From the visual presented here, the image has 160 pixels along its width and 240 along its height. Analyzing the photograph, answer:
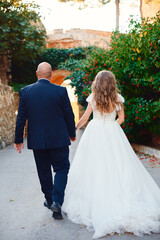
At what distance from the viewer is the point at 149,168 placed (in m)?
5.92

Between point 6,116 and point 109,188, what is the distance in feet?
23.3

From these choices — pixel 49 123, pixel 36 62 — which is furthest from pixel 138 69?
pixel 36 62

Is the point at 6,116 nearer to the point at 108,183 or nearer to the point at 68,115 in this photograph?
the point at 68,115

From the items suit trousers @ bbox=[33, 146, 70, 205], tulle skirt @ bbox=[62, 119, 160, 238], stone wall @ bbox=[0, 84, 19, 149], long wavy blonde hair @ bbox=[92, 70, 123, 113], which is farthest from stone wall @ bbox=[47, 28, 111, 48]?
suit trousers @ bbox=[33, 146, 70, 205]

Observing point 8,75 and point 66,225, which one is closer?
point 66,225

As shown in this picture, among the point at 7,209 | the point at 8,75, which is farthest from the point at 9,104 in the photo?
the point at 7,209

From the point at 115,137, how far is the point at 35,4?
1170cm

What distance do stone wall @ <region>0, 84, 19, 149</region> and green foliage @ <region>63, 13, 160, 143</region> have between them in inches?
125

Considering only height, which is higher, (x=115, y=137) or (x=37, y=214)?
(x=115, y=137)

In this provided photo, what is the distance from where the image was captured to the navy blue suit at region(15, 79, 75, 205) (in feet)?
10.6

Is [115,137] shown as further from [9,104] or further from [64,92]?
[9,104]

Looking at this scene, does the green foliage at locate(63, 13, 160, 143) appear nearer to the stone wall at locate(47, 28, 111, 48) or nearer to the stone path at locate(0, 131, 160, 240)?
the stone path at locate(0, 131, 160, 240)

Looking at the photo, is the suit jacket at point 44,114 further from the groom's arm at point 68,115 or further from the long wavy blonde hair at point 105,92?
the long wavy blonde hair at point 105,92

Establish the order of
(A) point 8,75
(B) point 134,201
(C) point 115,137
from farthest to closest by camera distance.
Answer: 1. (A) point 8,75
2. (C) point 115,137
3. (B) point 134,201
